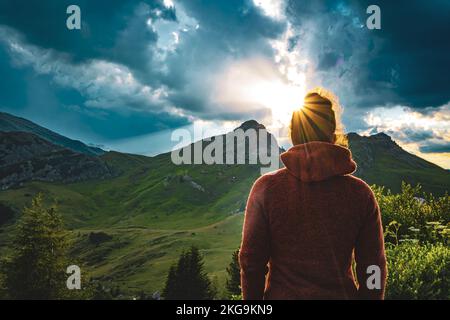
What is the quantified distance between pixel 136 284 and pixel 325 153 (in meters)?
113

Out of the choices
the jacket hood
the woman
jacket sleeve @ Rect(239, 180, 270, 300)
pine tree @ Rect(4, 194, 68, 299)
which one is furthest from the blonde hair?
pine tree @ Rect(4, 194, 68, 299)

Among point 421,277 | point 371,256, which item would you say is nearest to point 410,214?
point 421,277

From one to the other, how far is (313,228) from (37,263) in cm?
4150

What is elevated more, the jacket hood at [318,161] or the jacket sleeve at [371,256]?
the jacket hood at [318,161]

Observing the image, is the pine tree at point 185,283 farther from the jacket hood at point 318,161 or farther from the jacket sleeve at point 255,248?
the jacket hood at point 318,161

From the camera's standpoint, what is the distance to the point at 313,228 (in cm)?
439

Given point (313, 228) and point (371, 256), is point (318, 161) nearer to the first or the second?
point (313, 228)

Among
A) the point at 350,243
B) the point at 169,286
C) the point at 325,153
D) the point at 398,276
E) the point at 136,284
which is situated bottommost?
the point at 136,284

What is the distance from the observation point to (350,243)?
451 cm

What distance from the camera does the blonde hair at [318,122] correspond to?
4.72 m

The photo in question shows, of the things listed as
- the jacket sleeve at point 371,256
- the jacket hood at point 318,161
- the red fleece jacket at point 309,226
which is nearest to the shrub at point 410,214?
the jacket sleeve at point 371,256

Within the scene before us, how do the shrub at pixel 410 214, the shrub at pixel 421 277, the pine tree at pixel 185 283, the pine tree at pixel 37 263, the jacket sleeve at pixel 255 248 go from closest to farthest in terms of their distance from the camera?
the jacket sleeve at pixel 255 248 < the shrub at pixel 421 277 < the shrub at pixel 410 214 < the pine tree at pixel 37 263 < the pine tree at pixel 185 283
